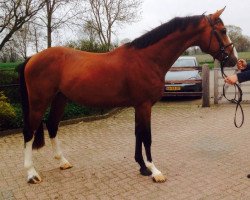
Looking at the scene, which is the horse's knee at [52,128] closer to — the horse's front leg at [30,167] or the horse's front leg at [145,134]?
the horse's front leg at [30,167]

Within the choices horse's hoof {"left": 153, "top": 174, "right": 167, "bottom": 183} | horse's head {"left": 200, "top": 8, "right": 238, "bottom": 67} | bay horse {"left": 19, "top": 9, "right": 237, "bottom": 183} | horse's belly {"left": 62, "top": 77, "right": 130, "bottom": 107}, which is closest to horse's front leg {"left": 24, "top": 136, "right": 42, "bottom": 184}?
bay horse {"left": 19, "top": 9, "right": 237, "bottom": 183}

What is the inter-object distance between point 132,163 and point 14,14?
33.2ft

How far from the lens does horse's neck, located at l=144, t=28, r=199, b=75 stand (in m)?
4.38

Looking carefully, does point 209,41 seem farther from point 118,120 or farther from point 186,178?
point 118,120

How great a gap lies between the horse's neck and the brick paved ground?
1626 millimetres

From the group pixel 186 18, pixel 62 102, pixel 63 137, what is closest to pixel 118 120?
pixel 63 137

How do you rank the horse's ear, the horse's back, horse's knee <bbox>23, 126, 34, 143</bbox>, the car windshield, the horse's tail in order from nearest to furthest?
the horse's ear, the horse's back, horse's knee <bbox>23, 126, 34, 143</bbox>, the horse's tail, the car windshield

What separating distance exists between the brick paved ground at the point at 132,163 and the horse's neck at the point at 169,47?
1.63 meters

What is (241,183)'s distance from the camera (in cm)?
420

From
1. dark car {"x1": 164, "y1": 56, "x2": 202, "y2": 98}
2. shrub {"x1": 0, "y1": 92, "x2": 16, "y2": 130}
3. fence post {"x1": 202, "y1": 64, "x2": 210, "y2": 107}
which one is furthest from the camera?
dark car {"x1": 164, "y1": 56, "x2": 202, "y2": 98}

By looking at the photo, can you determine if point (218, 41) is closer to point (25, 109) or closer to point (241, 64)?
point (241, 64)

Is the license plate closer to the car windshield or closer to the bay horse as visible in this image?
the car windshield

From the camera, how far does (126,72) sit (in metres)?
4.43

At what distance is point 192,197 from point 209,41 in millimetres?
2030
